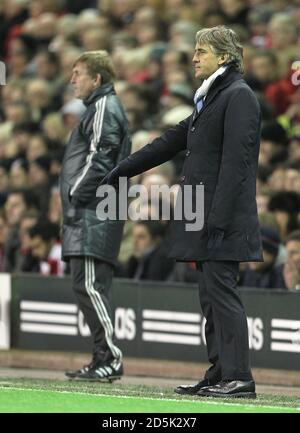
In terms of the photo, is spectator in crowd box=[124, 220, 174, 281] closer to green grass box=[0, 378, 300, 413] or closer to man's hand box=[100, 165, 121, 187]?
green grass box=[0, 378, 300, 413]

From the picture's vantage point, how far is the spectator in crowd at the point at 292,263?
11.1 metres

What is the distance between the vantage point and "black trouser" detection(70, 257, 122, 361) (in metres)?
9.67

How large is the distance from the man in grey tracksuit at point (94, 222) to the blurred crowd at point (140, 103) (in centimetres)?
182

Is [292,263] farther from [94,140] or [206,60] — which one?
[206,60]

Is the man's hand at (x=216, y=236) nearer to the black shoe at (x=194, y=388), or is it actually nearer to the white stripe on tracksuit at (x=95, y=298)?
the black shoe at (x=194, y=388)

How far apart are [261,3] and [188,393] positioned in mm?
7786

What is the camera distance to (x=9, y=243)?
14109 mm

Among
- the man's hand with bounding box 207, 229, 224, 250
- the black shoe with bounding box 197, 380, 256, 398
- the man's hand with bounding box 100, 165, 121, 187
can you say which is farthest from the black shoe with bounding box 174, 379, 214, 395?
the man's hand with bounding box 100, 165, 121, 187

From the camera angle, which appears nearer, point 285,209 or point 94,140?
point 94,140

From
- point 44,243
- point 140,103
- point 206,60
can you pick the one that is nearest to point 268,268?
point 44,243

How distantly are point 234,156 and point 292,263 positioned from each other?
3.22 metres

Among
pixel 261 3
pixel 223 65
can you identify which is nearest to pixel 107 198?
pixel 223 65

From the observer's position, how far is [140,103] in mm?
15305
